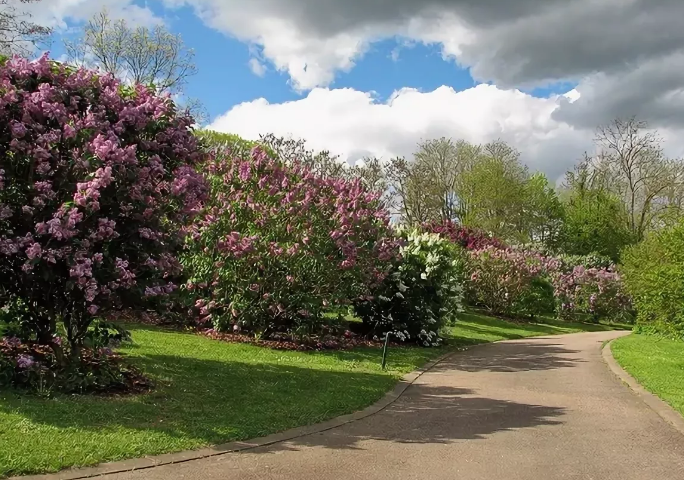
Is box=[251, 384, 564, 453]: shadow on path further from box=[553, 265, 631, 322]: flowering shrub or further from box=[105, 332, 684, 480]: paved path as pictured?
box=[553, 265, 631, 322]: flowering shrub

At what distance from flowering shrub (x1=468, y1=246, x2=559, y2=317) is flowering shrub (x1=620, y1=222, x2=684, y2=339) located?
1512cm

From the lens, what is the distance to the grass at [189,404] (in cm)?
566

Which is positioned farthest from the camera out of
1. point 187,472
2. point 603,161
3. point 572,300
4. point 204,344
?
point 603,161

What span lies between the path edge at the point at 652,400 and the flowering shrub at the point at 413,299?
4.76 m

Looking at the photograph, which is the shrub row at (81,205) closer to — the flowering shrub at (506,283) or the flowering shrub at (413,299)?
the flowering shrub at (413,299)

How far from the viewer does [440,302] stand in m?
18.2

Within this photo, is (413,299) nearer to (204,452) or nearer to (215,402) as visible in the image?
(215,402)

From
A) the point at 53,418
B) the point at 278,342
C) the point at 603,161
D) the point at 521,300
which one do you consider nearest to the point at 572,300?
the point at 521,300

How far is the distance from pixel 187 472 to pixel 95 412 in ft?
6.28

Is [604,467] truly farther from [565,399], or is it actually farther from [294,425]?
[565,399]

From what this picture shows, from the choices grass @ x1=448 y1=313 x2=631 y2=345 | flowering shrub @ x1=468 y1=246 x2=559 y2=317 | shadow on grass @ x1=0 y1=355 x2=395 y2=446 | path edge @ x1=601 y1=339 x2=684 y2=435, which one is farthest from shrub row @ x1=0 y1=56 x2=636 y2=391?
flowering shrub @ x1=468 y1=246 x2=559 y2=317

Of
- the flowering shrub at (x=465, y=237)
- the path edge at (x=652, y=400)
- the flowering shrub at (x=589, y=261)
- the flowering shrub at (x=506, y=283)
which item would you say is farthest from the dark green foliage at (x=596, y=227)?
the path edge at (x=652, y=400)

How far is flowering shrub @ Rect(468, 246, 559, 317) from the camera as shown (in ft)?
99.2

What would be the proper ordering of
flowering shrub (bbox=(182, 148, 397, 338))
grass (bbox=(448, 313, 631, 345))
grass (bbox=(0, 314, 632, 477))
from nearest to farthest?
grass (bbox=(0, 314, 632, 477)) < flowering shrub (bbox=(182, 148, 397, 338)) < grass (bbox=(448, 313, 631, 345))
